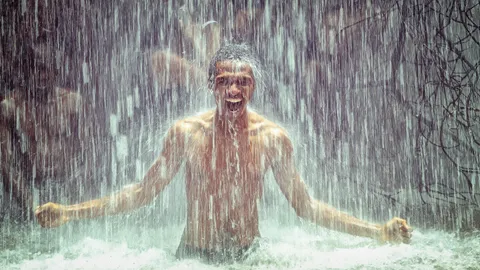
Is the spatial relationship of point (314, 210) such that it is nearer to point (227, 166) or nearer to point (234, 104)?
point (227, 166)

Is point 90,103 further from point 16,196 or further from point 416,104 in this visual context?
point 416,104

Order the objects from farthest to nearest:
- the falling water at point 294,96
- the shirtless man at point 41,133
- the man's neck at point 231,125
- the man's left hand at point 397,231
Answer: the shirtless man at point 41,133, the falling water at point 294,96, the man's neck at point 231,125, the man's left hand at point 397,231

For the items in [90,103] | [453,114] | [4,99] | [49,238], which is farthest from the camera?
[90,103]

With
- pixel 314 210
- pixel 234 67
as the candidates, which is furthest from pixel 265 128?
pixel 314 210

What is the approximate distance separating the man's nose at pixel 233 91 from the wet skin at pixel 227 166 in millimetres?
11

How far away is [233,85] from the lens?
10.0 ft

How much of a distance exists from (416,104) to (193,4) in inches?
122

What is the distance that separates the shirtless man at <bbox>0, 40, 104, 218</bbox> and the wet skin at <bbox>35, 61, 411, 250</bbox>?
3107 millimetres

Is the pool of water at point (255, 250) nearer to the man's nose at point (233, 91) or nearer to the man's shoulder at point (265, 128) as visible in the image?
the man's shoulder at point (265, 128)

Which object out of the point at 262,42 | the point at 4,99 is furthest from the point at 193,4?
the point at 4,99

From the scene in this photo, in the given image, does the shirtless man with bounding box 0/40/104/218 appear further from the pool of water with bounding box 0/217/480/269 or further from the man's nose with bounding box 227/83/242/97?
the man's nose with bounding box 227/83/242/97

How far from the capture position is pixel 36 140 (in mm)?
5754

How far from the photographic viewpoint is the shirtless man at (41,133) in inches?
220

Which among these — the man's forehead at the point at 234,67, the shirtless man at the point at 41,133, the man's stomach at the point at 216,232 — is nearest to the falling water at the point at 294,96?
the shirtless man at the point at 41,133
